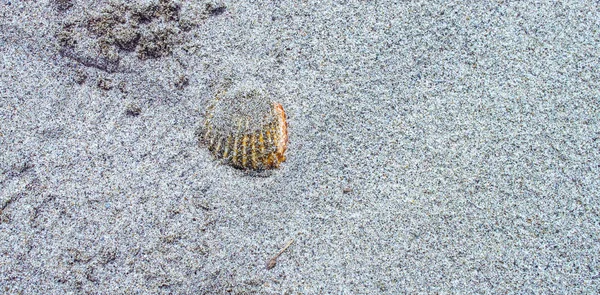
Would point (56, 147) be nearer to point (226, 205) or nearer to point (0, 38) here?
point (0, 38)

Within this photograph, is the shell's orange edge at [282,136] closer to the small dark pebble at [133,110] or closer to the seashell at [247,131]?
the seashell at [247,131]

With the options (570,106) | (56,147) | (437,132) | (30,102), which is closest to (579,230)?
(570,106)

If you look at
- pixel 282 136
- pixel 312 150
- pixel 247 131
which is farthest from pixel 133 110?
pixel 312 150

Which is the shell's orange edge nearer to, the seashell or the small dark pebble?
the seashell

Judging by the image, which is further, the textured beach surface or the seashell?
the seashell

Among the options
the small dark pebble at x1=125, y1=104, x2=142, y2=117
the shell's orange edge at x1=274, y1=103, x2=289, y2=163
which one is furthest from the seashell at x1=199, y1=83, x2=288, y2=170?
the small dark pebble at x1=125, y1=104, x2=142, y2=117

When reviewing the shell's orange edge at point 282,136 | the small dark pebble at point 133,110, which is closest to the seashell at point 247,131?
the shell's orange edge at point 282,136
